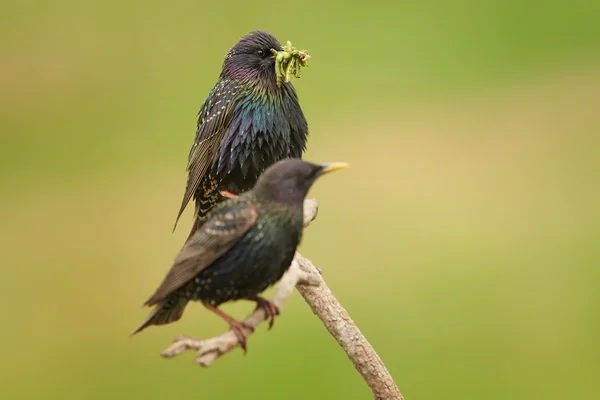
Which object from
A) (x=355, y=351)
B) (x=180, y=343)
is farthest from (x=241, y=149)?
(x=180, y=343)

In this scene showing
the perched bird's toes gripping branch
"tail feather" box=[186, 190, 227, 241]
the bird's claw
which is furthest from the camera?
"tail feather" box=[186, 190, 227, 241]

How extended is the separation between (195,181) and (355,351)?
124 cm

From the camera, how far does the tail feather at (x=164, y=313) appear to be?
286 cm

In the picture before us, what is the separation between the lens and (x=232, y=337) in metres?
2.63

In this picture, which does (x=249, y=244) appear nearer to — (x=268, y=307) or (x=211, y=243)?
(x=211, y=243)

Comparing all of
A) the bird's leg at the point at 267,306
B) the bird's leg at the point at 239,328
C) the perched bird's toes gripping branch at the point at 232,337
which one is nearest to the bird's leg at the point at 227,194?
the perched bird's toes gripping branch at the point at 232,337

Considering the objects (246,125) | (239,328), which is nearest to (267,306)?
(239,328)

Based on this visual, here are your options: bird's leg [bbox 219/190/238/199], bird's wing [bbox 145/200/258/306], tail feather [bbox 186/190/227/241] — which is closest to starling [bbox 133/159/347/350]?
bird's wing [bbox 145/200/258/306]

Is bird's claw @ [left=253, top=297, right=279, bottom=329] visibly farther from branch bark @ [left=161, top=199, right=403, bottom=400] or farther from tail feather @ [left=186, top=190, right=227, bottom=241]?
tail feather @ [left=186, top=190, right=227, bottom=241]

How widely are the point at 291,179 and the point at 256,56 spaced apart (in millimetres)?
1577

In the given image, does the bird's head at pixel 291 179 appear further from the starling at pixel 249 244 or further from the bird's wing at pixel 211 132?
the bird's wing at pixel 211 132

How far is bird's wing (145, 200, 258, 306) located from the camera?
2711 mm

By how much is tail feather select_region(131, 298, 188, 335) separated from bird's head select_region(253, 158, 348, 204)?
21.1 inches

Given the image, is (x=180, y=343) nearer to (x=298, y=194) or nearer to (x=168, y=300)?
(x=168, y=300)
